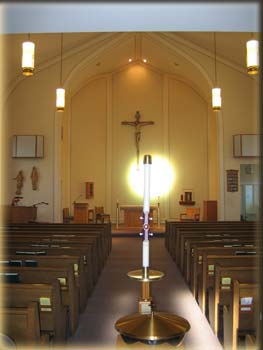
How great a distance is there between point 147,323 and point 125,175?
11531mm

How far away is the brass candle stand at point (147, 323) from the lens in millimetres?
1426

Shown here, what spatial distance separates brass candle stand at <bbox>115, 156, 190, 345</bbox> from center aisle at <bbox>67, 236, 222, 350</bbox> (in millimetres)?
52

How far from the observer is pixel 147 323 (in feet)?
4.90

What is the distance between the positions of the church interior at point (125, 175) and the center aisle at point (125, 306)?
19 mm

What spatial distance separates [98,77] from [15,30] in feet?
35.2

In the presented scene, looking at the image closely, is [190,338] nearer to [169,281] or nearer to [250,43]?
[169,281]

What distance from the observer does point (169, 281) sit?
5.04 meters

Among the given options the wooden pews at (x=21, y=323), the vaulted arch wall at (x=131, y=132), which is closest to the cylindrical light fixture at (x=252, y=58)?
the wooden pews at (x=21, y=323)

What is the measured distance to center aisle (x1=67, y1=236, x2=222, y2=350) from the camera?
10.0ft

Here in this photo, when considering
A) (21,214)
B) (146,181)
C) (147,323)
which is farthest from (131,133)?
(147,323)

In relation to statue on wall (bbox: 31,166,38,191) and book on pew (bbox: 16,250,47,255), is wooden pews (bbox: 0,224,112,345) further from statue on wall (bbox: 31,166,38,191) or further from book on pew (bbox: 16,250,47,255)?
statue on wall (bbox: 31,166,38,191)

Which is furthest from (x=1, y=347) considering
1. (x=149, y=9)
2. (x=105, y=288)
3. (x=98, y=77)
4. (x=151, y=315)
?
(x=98, y=77)

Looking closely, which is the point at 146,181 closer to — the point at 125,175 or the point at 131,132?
the point at 125,175

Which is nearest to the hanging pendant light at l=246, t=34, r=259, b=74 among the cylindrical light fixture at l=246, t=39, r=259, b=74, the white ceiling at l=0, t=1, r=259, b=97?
the cylindrical light fixture at l=246, t=39, r=259, b=74
